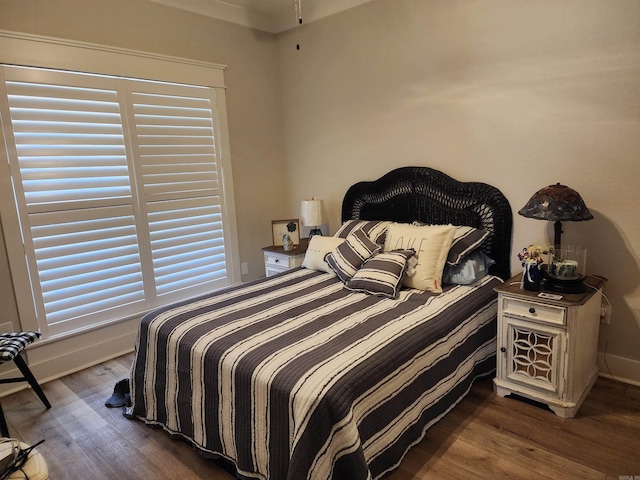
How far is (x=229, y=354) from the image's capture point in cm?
184

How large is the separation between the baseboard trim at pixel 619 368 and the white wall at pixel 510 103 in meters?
0.01

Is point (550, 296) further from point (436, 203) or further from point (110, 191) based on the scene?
point (110, 191)

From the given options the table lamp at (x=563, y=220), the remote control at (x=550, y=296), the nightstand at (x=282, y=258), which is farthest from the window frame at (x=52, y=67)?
the remote control at (x=550, y=296)

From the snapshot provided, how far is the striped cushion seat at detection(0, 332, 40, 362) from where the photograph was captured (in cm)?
214

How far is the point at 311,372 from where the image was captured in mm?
1627

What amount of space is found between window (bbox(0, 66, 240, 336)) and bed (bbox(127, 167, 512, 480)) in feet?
3.20

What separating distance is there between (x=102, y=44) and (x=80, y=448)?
2564 millimetres

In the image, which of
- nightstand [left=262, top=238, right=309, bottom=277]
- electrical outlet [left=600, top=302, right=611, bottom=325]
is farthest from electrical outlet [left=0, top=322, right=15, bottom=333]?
electrical outlet [left=600, top=302, right=611, bottom=325]

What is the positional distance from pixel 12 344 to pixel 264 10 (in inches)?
126

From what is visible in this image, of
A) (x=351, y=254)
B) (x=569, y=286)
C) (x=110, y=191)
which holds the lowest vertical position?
(x=569, y=286)

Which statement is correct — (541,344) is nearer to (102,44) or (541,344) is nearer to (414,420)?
(414,420)

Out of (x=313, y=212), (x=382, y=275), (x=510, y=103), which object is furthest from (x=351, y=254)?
(x=510, y=103)

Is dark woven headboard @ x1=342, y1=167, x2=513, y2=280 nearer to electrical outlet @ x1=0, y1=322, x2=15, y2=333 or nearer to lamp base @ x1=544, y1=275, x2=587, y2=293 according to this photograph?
lamp base @ x1=544, y1=275, x2=587, y2=293

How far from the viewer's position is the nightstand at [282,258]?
3.51 meters
